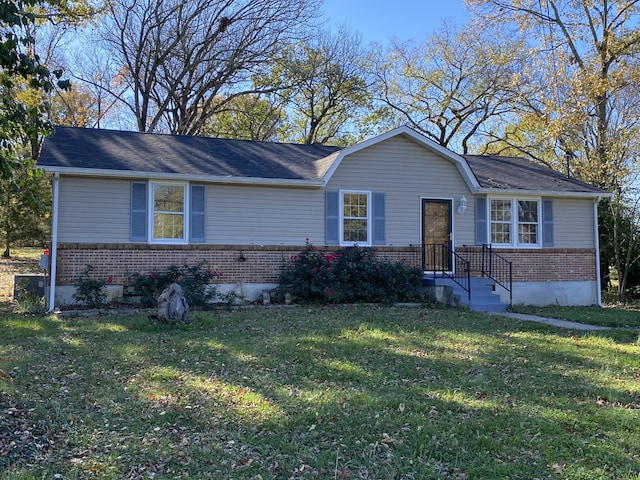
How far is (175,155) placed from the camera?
12.7 metres

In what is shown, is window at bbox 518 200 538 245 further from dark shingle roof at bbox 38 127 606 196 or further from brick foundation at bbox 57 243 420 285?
brick foundation at bbox 57 243 420 285

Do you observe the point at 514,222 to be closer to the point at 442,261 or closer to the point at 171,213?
the point at 442,261

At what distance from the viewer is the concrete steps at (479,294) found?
11984 millimetres

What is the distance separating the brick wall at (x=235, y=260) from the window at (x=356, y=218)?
0.52 meters

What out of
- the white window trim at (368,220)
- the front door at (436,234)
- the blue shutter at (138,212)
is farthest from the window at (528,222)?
the blue shutter at (138,212)

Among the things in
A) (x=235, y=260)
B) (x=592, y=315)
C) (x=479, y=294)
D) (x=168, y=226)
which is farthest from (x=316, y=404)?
(x=592, y=315)

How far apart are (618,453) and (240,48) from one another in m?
21.3

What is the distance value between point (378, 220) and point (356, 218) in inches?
22.2

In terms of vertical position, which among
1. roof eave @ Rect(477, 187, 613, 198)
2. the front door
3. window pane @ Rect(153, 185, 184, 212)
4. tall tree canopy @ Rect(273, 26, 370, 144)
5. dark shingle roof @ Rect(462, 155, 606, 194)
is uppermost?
tall tree canopy @ Rect(273, 26, 370, 144)

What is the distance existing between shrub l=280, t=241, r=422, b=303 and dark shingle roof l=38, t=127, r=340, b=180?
201 centimetres

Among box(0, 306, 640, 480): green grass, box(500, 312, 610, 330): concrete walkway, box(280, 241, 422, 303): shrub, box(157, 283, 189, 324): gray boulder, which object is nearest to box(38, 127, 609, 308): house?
box(280, 241, 422, 303): shrub

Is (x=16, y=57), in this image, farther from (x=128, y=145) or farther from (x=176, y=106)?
(x=176, y=106)

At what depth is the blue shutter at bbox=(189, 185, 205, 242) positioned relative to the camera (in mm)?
11852

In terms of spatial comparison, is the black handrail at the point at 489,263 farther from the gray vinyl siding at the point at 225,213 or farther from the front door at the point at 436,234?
the gray vinyl siding at the point at 225,213
